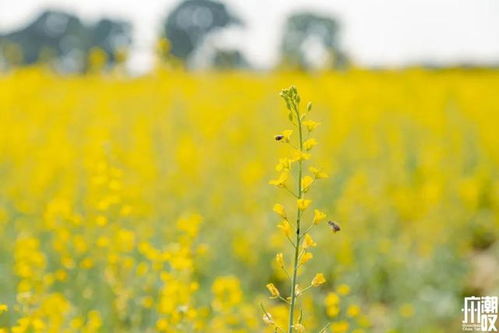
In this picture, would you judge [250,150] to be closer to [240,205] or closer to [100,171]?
[240,205]

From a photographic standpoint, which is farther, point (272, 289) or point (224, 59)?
point (224, 59)

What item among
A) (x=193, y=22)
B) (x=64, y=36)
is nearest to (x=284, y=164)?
(x=193, y=22)

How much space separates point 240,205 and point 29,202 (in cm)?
141

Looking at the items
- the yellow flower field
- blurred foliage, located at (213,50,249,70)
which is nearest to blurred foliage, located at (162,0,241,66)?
blurred foliage, located at (213,50,249,70)

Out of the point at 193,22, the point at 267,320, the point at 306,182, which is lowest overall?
the point at 267,320

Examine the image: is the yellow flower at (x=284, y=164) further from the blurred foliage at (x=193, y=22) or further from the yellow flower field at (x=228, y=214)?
the blurred foliage at (x=193, y=22)

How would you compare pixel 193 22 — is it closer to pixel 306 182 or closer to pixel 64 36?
pixel 64 36

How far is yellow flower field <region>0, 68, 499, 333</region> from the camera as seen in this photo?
8.89 ft

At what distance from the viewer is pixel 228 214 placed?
484cm

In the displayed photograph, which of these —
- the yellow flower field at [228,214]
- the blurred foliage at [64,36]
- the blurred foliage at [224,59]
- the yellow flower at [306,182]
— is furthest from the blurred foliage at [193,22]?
the yellow flower at [306,182]

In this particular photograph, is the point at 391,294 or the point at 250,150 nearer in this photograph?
the point at 391,294

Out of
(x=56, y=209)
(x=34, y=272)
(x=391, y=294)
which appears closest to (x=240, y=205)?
(x=391, y=294)

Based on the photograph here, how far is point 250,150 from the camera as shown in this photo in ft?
21.3

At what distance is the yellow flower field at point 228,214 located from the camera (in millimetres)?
2709
